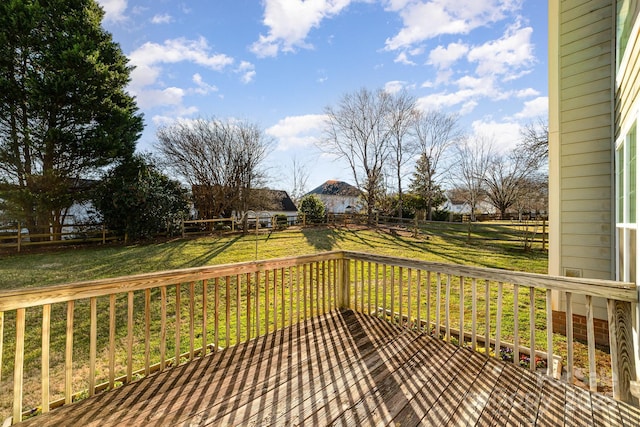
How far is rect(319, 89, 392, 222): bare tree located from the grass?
6.47 metres

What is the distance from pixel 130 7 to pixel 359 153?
49.0 ft

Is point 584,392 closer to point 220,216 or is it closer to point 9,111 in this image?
point 220,216

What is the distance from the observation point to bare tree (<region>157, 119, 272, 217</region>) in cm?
1517

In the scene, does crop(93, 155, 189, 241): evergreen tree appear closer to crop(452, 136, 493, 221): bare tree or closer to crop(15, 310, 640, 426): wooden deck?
crop(15, 310, 640, 426): wooden deck

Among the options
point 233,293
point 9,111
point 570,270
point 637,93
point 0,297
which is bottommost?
point 233,293

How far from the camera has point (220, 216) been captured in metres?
16.0

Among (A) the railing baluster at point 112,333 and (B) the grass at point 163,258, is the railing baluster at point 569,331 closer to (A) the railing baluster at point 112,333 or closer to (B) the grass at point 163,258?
(B) the grass at point 163,258

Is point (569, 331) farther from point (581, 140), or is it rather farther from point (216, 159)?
point (216, 159)

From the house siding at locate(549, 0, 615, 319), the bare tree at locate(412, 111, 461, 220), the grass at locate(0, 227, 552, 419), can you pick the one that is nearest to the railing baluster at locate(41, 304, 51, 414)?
the grass at locate(0, 227, 552, 419)

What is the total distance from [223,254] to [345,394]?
793cm

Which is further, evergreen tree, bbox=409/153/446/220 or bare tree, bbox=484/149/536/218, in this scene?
bare tree, bbox=484/149/536/218

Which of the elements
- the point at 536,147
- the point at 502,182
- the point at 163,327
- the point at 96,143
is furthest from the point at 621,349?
the point at 502,182

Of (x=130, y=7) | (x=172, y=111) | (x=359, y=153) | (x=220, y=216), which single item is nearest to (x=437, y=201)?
(x=359, y=153)

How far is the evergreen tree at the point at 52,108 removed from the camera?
10.6 meters
